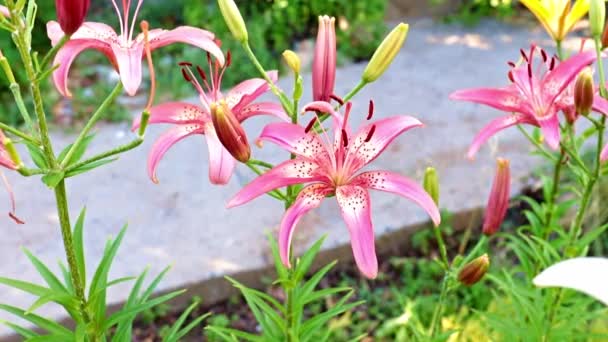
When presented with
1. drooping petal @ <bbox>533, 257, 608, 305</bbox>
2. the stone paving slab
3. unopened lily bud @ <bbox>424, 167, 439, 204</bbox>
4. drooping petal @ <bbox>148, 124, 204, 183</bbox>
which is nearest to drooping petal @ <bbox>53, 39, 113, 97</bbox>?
drooping petal @ <bbox>148, 124, 204, 183</bbox>

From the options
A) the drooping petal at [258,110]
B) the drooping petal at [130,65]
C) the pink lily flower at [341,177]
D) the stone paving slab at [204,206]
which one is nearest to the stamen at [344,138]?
the pink lily flower at [341,177]

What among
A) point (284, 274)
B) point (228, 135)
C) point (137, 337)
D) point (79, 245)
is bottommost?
point (137, 337)

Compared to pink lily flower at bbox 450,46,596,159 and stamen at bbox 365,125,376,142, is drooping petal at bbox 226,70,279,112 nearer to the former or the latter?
stamen at bbox 365,125,376,142

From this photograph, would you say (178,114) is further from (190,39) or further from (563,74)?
(563,74)

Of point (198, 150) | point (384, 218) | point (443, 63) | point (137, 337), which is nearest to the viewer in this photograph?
point (137, 337)

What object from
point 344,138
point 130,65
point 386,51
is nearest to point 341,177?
Result: point 344,138

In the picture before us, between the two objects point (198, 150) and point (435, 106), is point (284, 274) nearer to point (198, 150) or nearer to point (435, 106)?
point (198, 150)

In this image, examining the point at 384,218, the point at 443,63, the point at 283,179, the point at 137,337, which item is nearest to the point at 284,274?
the point at 283,179

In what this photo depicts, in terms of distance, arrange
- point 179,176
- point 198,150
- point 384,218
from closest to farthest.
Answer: point 384,218 → point 179,176 → point 198,150
